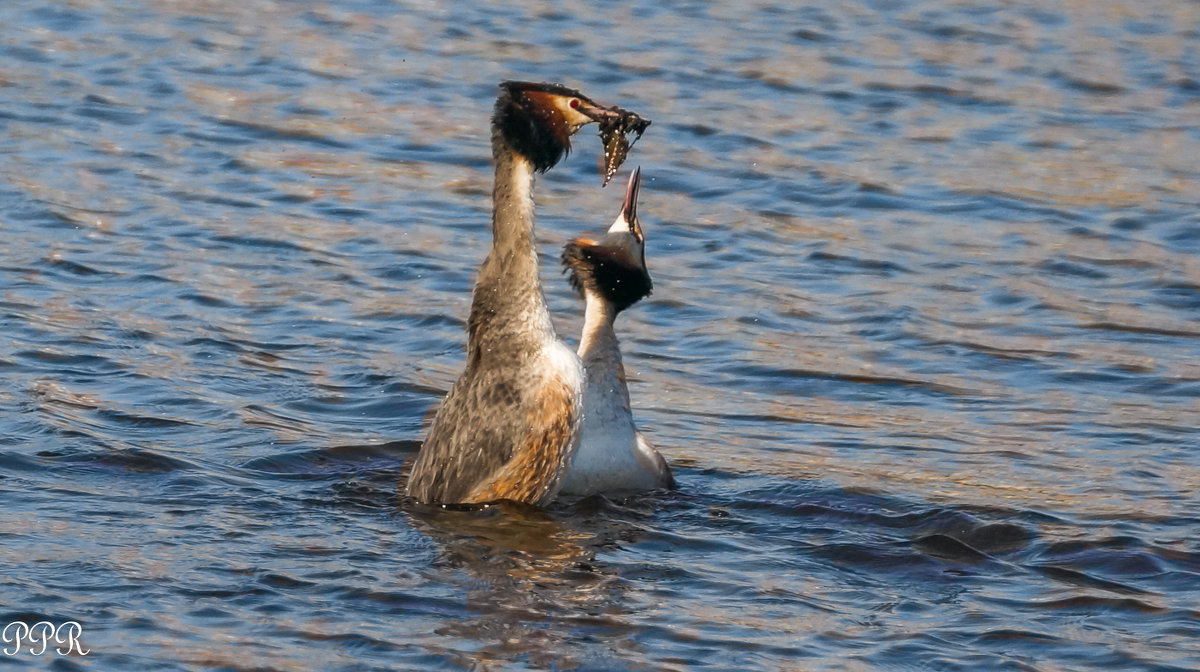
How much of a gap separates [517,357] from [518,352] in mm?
20

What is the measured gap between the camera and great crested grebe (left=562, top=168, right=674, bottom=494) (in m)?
7.70

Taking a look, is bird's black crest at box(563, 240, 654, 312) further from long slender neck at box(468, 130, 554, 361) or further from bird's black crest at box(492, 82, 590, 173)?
bird's black crest at box(492, 82, 590, 173)

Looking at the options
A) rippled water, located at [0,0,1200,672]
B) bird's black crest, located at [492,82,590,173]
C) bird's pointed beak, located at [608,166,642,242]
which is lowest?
rippled water, located at [0,0,1200,672]

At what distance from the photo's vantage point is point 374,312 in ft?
33.4

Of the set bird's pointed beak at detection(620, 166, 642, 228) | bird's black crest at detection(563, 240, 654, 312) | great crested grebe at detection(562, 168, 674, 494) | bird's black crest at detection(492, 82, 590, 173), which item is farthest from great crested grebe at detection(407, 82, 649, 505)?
bird's black crest at detection(563, 240, 654, 312)

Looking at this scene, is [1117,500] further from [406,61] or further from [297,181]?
[406,61]

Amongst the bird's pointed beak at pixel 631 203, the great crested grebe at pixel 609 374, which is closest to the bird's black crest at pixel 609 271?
the great crested grebe at pixel 609 374

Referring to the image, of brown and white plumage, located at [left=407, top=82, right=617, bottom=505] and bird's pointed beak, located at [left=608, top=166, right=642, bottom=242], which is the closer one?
brown and white plumage, located at [left=407, top=82, right=617, bottom=505]

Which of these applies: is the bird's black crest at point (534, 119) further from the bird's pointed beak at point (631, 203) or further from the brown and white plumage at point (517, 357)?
the bird's pointed beak at point (631, 203)

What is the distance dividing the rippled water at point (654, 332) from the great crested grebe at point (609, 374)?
0.42 ft

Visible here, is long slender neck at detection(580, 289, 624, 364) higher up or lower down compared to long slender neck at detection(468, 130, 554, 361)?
lower down

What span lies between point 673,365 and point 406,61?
6789mm

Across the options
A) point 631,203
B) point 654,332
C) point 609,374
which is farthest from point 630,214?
point 654,332

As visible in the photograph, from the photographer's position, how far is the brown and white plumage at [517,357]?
7234 mm
